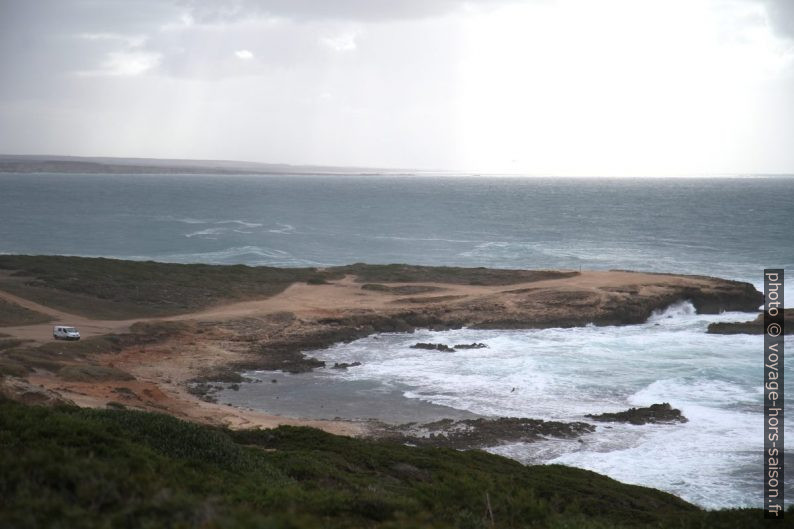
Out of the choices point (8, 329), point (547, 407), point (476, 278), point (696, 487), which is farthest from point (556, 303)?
point (8, 329)

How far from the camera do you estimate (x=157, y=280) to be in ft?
153

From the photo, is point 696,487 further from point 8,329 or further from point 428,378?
point 8,329

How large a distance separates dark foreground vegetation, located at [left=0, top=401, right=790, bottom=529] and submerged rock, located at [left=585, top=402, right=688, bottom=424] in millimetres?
7647

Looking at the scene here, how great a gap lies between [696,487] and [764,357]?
Answer: 16.1 metres

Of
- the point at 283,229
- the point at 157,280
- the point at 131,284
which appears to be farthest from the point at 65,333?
the point at 283,229

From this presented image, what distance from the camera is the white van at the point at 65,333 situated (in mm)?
32500

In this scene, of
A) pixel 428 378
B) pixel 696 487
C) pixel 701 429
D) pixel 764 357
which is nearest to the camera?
pixel 696 487

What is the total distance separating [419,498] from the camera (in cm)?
1314

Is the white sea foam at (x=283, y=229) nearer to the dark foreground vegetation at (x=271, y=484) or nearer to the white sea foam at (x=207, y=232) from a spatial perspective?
the white sea foam at (x=207, y=232)

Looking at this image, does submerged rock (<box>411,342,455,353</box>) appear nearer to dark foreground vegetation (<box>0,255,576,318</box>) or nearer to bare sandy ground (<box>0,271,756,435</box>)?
bare sandy ground (<box>0,271,756,435</box>)

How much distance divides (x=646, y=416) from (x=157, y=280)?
103ft

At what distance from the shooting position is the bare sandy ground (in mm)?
24594

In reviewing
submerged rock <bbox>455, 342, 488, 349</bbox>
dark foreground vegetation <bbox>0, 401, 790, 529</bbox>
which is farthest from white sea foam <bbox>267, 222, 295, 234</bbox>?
dark foreground vegetation <bbox>0, 401, 790, 529</bbox>

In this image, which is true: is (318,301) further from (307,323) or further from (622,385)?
(622,385)
